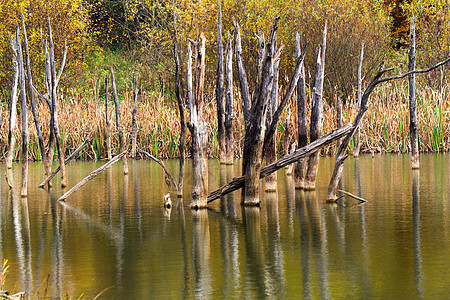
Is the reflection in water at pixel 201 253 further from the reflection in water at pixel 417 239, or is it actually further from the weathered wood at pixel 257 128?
the reflection in water at pixel 417 239

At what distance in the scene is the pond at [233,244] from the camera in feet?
18.7

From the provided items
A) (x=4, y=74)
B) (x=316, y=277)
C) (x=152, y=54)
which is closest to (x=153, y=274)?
(x=316, y=277)

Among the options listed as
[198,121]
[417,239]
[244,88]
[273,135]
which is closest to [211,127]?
[244,88]

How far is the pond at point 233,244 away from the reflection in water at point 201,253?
0.04ft

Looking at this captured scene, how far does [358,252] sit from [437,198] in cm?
395

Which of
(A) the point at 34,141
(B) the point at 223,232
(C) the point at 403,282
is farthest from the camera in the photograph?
(A) the point at 34,141

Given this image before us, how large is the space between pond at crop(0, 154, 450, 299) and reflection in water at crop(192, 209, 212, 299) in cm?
1

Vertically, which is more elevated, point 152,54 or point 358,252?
point 152,54

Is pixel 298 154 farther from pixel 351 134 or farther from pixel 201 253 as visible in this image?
pixel 201 253

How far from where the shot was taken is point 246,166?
30.4 feet

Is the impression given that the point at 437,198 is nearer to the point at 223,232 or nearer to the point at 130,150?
the point at 223,232

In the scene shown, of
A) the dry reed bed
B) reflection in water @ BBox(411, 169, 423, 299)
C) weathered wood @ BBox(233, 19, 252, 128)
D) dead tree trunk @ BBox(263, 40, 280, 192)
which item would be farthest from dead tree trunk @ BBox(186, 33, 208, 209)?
the dry reed bed

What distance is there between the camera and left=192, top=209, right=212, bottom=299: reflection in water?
5672mm

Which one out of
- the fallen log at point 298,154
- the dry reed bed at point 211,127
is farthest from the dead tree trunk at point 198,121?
the dry reed bed at point 211,127
